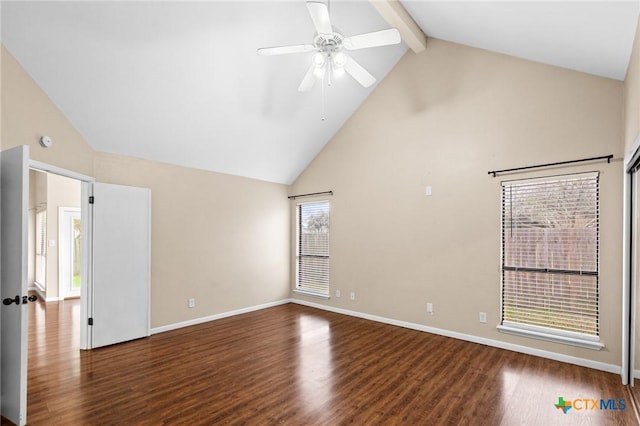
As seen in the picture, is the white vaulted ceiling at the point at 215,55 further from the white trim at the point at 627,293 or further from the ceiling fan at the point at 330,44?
the white trim at the point at 627,293

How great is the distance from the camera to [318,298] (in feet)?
19.8

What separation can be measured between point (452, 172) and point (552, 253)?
1.53m

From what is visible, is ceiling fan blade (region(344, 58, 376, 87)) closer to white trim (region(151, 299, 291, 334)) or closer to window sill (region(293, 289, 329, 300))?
A: window sill (region(293, 289, 329, 300))

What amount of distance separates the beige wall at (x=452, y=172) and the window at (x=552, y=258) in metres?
0.11

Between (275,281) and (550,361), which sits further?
(275,281)

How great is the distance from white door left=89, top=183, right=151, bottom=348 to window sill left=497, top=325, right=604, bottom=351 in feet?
15.5

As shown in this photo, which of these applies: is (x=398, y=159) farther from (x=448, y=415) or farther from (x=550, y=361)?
(x=448, y=415)

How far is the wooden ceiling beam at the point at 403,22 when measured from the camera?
352 cm

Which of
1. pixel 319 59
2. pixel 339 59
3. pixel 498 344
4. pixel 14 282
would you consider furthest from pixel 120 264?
pixel 498 344

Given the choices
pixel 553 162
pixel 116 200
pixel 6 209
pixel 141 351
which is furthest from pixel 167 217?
pixel 553 162

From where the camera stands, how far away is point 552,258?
11.9 feet

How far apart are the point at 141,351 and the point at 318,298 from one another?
305cm

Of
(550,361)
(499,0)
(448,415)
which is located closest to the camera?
(448,415)

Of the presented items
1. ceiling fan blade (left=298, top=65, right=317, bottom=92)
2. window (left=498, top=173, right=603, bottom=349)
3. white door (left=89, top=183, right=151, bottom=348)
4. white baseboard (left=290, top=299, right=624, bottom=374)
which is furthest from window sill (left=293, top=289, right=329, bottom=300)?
ceiling fan blade (left=298, top=65, right=317, bottom=92)
